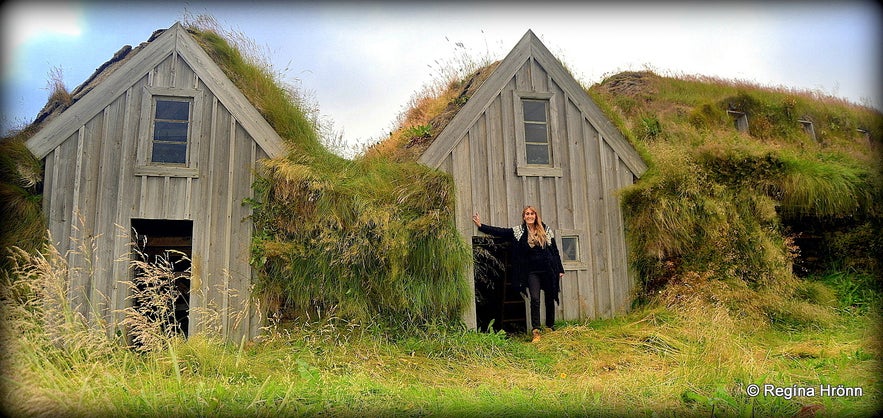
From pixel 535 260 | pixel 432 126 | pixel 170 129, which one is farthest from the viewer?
pixel 432 126

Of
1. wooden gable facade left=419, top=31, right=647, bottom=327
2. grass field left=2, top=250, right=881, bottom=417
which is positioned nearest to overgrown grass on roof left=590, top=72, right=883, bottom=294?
wooden gable facade left=419, top=31, right=647, bottom=327

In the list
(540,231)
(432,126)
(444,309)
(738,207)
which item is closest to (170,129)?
(432,126)

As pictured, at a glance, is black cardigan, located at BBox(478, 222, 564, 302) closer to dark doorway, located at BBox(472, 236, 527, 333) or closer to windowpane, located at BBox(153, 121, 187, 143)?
dark doorway, located at BBox(472, 236, 527, 333)

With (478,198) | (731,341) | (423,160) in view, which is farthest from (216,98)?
(731,341)

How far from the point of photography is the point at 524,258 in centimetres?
902

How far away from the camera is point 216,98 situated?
8859mm

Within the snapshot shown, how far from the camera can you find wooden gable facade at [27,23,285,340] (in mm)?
8156

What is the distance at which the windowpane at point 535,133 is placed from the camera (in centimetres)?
997

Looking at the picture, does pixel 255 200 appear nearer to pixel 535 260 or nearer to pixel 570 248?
pixel 535 260

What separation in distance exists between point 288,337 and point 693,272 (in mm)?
6189

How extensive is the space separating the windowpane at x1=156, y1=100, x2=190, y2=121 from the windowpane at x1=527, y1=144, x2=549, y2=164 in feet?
17.2

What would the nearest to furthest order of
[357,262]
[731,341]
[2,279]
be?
1. [731,341]
2. [2,279]
3. [357,262]

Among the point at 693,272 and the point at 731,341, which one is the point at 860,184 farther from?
the point at 731,341

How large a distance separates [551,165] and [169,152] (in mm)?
5807
